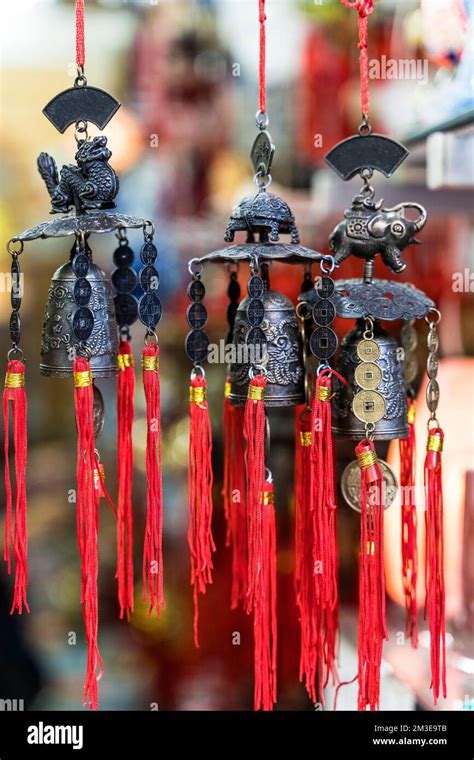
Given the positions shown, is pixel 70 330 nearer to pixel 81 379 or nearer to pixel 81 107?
pixel 81 379

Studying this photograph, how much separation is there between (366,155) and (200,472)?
0.59 m

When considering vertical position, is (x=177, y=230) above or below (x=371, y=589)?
above

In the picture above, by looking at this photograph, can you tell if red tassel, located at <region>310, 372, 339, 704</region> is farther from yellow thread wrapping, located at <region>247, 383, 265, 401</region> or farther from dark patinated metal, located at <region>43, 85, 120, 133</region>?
dark patinated metal, located at <region>43, 85, 120, 133</region>

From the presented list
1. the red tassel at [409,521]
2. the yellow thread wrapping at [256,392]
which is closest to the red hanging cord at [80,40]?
the yellow thread wrapping at [256,392]

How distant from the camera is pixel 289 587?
2.18m

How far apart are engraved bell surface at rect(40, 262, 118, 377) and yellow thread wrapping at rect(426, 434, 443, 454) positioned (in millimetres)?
531

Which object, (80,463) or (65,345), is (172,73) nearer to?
(65,345)

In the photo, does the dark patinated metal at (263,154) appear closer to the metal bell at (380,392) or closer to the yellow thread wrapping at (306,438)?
the metal bell at (380,392)

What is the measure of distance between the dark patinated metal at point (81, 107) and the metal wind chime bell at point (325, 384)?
245 millimetres

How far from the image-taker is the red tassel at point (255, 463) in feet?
4.50

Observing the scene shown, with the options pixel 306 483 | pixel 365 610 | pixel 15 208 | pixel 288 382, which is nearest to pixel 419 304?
pixel 288 382

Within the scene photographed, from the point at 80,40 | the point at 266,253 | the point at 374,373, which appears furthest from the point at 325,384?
the point at 80,40

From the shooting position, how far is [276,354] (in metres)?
1.44

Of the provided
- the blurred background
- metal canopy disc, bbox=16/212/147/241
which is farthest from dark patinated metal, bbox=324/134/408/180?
the blurred background
